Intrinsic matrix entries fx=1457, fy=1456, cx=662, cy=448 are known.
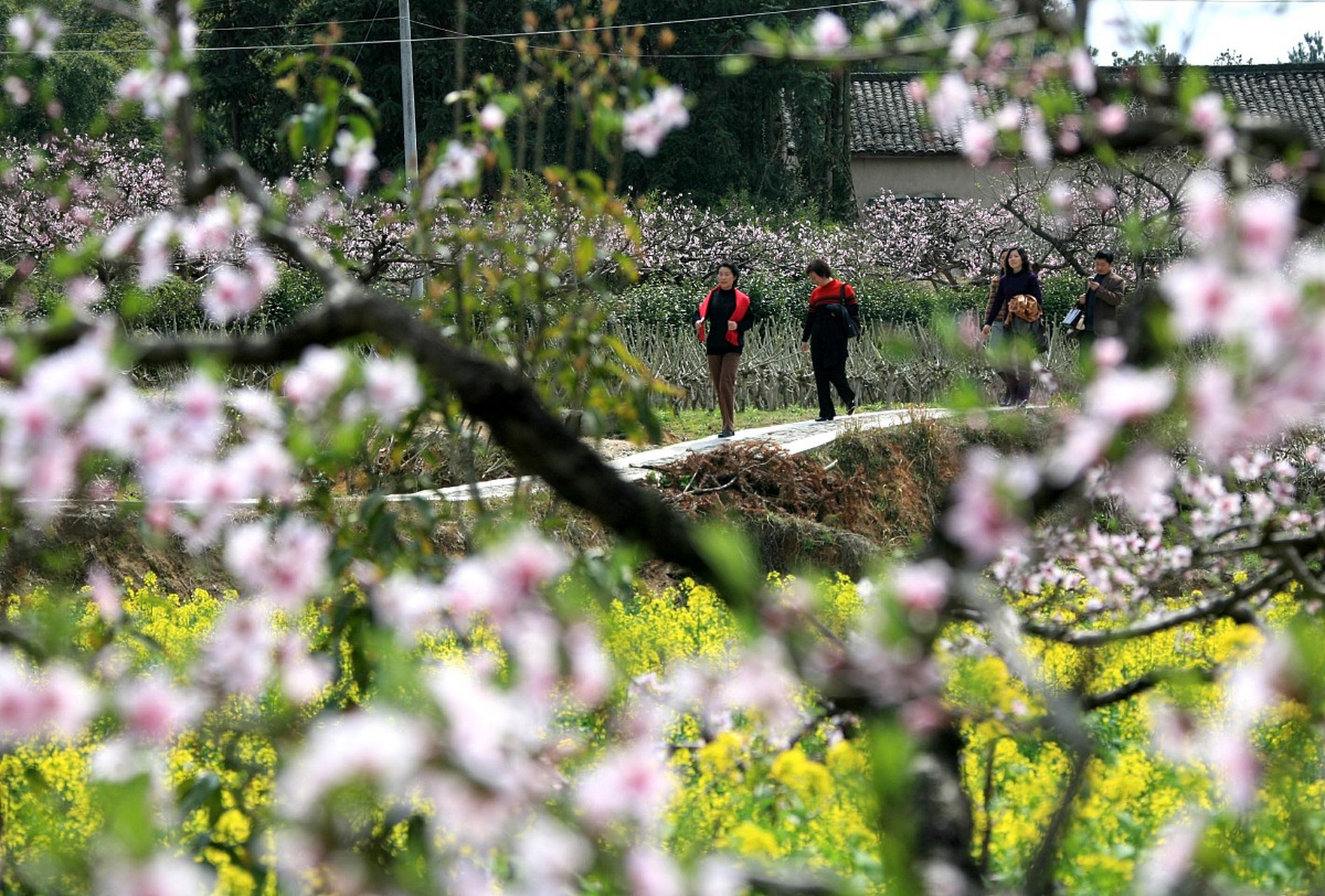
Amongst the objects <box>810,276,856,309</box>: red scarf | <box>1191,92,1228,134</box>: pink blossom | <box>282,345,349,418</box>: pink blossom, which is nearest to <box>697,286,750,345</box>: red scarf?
<box>810,276,856,309</box>: red scarf

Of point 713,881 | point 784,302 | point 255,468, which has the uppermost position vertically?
point 784,302

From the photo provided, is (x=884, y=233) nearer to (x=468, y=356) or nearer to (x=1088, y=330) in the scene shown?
(x=1088, y=330)

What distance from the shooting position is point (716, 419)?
1352 cm

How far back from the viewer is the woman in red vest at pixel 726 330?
37.5ft

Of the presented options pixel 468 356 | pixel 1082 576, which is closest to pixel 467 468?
pixel 468 356

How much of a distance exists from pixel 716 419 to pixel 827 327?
176 centimetres

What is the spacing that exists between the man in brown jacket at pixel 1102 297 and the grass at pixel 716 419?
8.14 feet

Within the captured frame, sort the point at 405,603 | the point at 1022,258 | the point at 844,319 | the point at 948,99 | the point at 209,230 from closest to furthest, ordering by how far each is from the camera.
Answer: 1. the point at 405,603
2. the point at 948,99
3. the point at 209,230
4. the point at 1022,258
5. the point at 844,319

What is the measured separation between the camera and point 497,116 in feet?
8.93

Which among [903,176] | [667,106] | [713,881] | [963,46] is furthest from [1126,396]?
[903,176]

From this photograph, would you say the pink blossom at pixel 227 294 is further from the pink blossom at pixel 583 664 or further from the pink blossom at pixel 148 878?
the pink blossom at pixel 148 878

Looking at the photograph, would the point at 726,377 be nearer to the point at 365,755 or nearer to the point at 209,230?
the point at 209,230

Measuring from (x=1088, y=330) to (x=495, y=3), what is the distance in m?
18.9

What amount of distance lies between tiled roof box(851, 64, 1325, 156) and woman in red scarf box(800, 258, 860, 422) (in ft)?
70.4
